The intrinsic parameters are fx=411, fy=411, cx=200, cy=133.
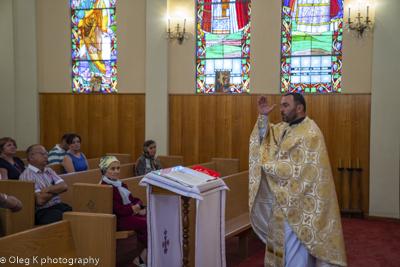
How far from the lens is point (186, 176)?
10.6ft

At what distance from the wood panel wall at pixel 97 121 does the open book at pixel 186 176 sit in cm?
526

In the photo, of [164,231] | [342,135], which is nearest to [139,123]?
[342,135]

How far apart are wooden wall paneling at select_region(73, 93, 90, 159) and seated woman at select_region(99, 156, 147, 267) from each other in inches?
184

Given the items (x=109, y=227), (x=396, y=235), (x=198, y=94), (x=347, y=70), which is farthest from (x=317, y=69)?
(x=109, y=227)

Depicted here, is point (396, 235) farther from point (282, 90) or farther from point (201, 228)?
point (201, 228)

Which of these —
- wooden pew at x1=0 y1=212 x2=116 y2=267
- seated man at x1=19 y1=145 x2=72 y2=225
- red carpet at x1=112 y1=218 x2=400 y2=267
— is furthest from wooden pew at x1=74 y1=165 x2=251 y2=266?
wooden pew at x1=0 y1=212 x2=116 y2=267

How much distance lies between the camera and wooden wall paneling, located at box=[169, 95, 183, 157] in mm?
8305

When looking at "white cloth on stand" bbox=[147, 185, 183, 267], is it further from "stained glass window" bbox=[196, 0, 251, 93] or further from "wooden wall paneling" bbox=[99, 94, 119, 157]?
"wooden wall paneling" bbox=[99, 94, 119, 157]

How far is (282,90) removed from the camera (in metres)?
7.77

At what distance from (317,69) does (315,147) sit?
4433 mm

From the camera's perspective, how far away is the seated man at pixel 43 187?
4.26m

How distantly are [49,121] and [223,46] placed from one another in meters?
4.18

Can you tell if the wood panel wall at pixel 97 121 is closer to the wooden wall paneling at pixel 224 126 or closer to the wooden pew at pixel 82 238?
the wooden wall paneling at pixel 224 126

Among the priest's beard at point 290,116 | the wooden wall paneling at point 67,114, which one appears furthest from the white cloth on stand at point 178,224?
the wooden wall paneling at point 67,114
